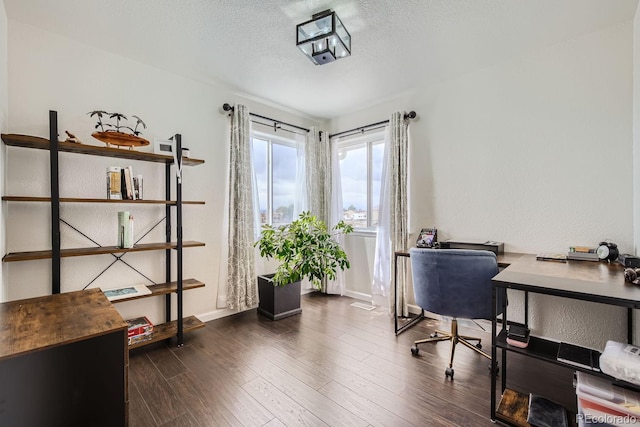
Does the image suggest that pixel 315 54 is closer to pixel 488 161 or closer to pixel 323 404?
pixel 488 161

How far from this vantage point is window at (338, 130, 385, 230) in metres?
3.62

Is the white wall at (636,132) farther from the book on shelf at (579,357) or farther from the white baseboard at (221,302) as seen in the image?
the white baseboard at (221,302)

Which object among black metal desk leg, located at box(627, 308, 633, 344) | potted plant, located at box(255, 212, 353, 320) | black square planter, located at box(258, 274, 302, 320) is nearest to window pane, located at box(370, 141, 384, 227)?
potted plant, located at box(255, 212, 353, 320)

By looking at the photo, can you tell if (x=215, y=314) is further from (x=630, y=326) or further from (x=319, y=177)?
(x=630, y=326)

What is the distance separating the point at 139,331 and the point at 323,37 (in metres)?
2.62

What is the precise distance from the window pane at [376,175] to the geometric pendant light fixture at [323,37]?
157 centimetres

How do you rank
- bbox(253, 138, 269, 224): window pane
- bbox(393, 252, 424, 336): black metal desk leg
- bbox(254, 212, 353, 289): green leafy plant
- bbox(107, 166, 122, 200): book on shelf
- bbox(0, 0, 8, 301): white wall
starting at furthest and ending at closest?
bbox(253, 138, 269, 224): window pane, bbox(254, 212, 353, 289): green leafy plant, bbox(393, 252, 424, 336): black metal desk leg, bbox(107, 166, 122, 200): book on shelf, bbox(0, 0, 8, 301): white wall

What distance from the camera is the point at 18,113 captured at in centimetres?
198

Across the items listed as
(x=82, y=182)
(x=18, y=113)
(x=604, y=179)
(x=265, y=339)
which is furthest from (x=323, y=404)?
(x=18, y=113)

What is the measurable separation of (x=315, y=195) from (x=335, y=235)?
2.02ft

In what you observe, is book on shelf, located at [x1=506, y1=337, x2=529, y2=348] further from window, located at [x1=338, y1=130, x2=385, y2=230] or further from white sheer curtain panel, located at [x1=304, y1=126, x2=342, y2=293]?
white sheer curtain panel, located at [x1=304, y1=126, x2=342, y2=293]

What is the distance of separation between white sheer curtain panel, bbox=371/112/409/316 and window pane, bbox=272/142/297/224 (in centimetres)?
120

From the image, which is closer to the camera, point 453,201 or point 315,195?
point 453,201

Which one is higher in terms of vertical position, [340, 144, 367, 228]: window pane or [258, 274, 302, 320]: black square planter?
[340, 144, 367, 228]: window pane
